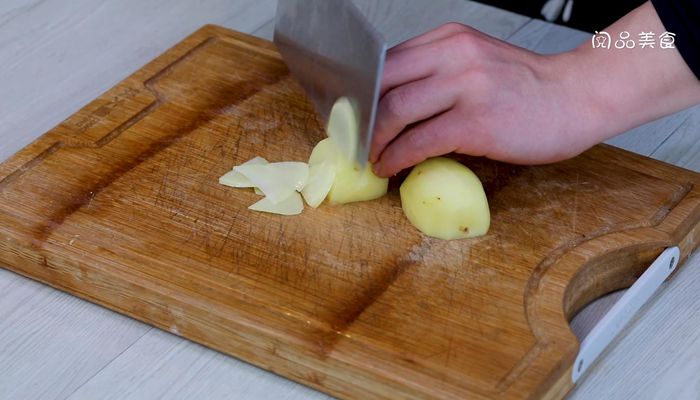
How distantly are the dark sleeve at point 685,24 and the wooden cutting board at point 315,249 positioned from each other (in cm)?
19

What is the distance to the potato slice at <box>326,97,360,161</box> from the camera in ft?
4.32

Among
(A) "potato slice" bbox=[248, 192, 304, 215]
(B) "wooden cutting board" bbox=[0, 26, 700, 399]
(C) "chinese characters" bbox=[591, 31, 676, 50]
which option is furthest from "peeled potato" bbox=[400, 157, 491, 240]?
(C) "chinese characters" bbox=[591, 31, 676, 50]

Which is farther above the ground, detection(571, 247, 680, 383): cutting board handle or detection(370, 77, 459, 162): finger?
detection(370, 77, 459, 162): finger

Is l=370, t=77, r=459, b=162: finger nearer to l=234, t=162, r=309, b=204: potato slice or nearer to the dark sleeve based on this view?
l=234, t=162, r=309, b=204: potato slice

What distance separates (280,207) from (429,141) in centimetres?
21

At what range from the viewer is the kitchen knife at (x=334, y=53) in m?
1.24

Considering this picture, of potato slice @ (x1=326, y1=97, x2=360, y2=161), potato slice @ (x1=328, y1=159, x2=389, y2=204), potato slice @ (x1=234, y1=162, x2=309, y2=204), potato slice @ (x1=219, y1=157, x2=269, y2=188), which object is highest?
potato slice @ (x1=326, y1=97, x2=360, y2=161)

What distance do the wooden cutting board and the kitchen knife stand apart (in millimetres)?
80

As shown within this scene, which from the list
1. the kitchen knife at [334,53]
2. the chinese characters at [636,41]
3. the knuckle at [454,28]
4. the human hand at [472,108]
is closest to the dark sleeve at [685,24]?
the chinese characters at [636,41]

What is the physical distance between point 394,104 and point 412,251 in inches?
7.2

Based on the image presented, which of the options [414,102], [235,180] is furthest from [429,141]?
[235,180]

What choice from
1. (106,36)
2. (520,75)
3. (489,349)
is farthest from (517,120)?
(106,36)

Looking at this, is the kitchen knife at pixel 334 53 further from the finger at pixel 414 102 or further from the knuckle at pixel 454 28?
the knuckle at pixel 454 28

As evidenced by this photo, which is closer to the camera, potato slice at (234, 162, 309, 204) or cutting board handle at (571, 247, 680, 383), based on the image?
cutting board handle at (571, 247, 680, 383)
